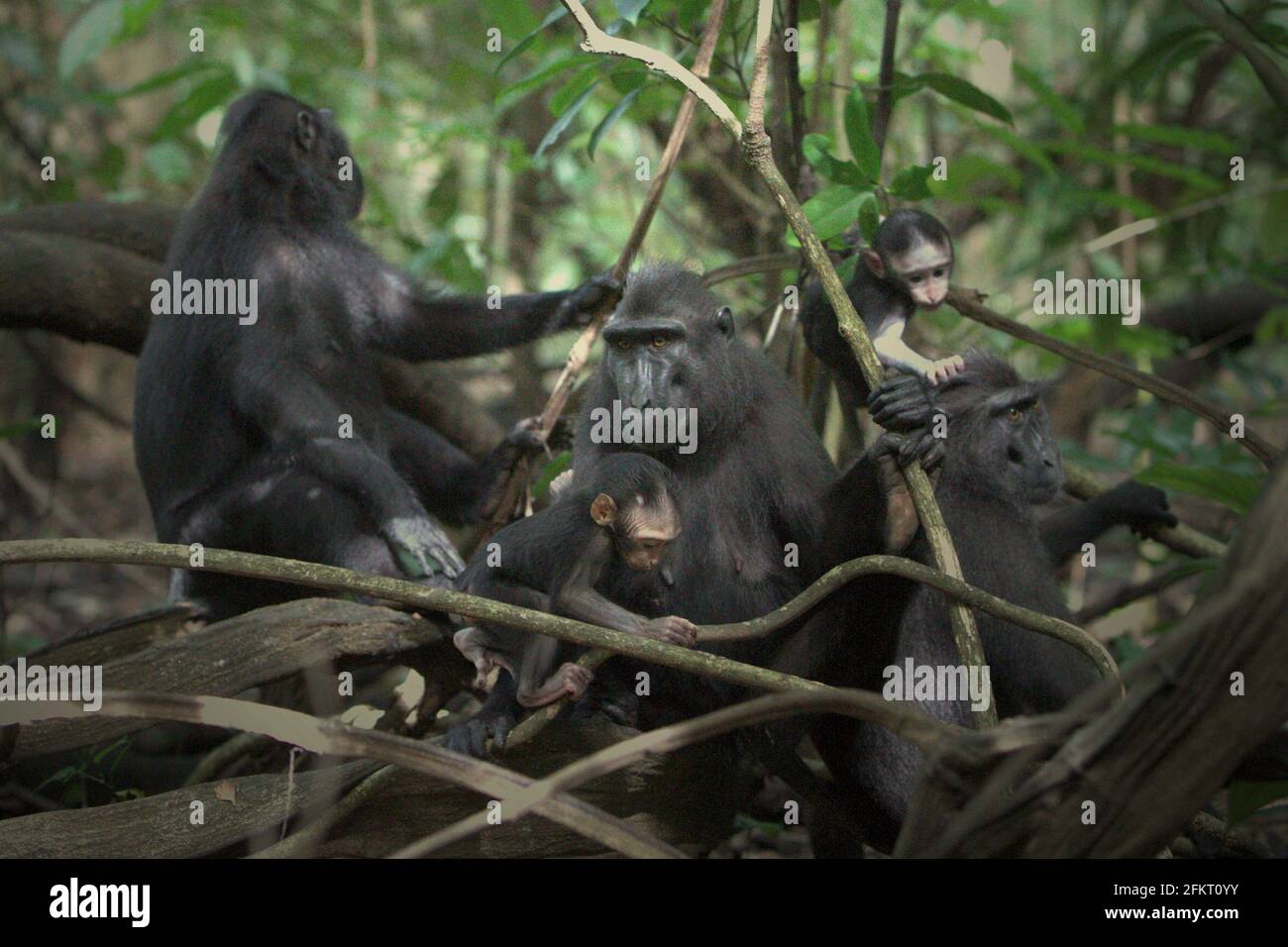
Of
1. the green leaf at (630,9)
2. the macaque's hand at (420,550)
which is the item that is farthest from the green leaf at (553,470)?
the green leaf at (630,9)

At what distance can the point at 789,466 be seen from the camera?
15.2ft

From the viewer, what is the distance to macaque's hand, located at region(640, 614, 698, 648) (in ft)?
12.8

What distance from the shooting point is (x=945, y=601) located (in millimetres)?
4266

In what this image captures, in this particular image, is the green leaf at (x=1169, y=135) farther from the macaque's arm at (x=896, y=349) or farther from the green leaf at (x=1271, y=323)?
the macaque's arm at (x=896, y=349)

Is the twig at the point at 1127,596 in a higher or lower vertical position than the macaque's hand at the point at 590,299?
lower

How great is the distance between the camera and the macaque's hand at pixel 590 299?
537 cm

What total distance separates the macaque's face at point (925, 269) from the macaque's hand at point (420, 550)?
2281 mm

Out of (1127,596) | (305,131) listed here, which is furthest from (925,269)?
(305,131)

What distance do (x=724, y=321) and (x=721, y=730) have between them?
2248 millimetres

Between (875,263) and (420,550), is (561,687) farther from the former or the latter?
(875,263)

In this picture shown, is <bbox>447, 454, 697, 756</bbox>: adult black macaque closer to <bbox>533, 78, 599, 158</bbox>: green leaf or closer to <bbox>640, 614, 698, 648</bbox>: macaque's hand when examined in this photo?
<bbox>640, 614, 698, 648</bbox>: macaque's hand

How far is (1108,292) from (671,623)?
454 cm

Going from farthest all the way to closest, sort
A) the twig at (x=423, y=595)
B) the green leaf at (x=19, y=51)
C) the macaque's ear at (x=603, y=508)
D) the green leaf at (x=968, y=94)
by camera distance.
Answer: the green leaf at (x=19, y=51), the green leaf at (x=968, y=94), the macaque's ear at (x=603, y=508), the twig at (x=423, y=595)
